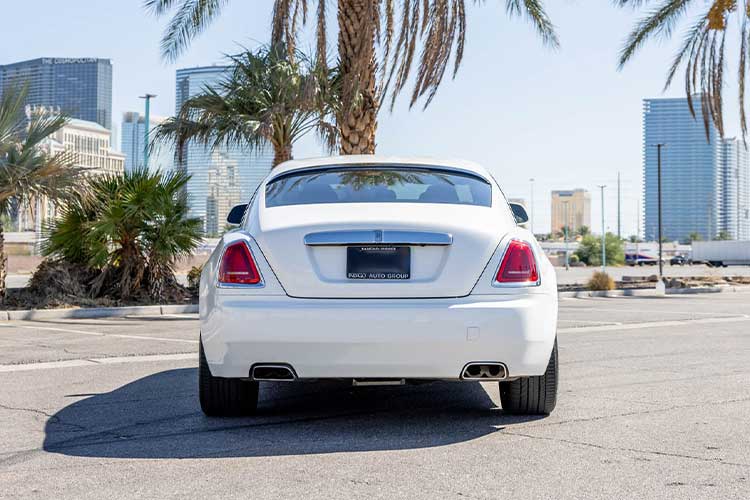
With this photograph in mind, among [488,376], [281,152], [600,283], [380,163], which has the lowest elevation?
[600,283]

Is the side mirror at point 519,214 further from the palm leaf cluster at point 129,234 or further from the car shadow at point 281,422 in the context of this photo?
the palm leaf cluster at point 129,234

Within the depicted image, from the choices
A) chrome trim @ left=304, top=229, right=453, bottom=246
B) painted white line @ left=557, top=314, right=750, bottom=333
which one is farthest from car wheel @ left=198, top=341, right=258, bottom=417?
painted white line @ left=557, top=314, right=750, bottom=333

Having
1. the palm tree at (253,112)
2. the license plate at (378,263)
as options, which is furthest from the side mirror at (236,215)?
the palm tree at (253,112)

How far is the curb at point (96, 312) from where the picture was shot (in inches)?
599

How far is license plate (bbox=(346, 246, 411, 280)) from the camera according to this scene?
5.25 m

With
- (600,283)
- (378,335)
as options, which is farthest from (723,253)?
(378,335)

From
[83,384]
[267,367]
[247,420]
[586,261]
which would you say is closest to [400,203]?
[267,367]

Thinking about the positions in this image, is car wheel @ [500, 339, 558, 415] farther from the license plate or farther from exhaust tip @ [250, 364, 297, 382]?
exhaust tip @ [250, 364, 297, 382]

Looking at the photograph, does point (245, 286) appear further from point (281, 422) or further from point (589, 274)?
point (589, 274)

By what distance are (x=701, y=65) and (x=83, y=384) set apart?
22511 mm

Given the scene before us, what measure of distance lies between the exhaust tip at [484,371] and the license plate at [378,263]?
0.60 m

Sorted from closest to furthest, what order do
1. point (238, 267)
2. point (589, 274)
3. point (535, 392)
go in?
point (238, 267) < point (535, 392) < point (589, 274)

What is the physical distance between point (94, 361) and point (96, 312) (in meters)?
7.36

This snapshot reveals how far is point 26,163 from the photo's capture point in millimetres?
15945
